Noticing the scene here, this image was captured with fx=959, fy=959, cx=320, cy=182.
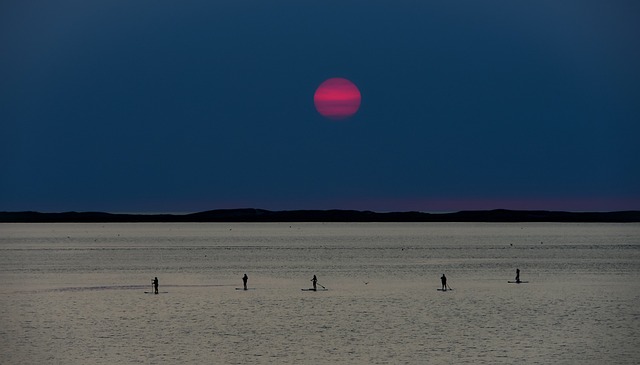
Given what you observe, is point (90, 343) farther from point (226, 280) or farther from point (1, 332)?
point (226, 280)

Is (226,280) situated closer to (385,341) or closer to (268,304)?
(268,304)

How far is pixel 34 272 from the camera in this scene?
131750 mm

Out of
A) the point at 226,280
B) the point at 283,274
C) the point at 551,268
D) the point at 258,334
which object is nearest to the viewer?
the point at 258,334

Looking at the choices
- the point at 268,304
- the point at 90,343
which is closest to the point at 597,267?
the point at 268,304

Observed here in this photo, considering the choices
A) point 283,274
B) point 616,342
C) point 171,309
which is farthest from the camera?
point 283,274

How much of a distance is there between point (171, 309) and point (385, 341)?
78.5 feet

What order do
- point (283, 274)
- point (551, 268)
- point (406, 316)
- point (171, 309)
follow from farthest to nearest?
point (551, 268)
point (283, 274)
point (171, 309)
point (406, 316)

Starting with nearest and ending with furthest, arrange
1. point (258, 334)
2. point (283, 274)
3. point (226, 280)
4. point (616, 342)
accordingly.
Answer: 1. point (616, 342)
2. point (258, 334)
3. point (226, 280)
4. point (283, 274)

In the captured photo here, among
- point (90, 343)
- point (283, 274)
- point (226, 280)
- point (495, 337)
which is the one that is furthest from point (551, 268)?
point (90, 343)

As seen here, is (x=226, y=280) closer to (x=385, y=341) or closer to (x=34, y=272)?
(x=34, y=272)

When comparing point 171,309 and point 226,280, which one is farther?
point 226,280

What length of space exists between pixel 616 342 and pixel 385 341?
46.7 ft

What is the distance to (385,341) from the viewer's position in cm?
5972

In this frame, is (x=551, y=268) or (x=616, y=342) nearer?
(x=616, y=342)
